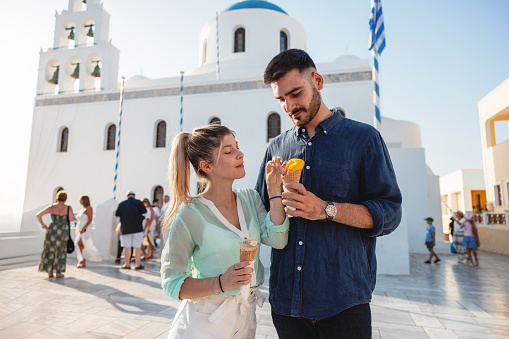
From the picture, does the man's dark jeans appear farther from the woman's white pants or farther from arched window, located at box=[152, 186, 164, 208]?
arched window, located at box=[152, 186, 164, 208]

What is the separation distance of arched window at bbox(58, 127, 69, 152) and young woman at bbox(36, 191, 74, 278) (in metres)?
10.6

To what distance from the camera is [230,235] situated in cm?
154

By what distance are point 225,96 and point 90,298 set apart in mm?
10298

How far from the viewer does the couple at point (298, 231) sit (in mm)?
1345

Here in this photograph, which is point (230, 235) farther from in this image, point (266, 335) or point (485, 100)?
point (485, 100)

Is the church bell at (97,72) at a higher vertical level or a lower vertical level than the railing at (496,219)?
higher

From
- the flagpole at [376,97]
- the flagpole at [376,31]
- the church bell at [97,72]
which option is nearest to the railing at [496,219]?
the flagpole at [376,31]

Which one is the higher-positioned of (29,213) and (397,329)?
(29,213)

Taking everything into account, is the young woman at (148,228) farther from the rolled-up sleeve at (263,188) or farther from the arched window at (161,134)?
the rolled-up sleeve at (263,188)

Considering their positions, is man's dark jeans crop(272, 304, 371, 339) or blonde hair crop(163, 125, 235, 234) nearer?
man's dark jeans crop(272, 304, 371, 339)

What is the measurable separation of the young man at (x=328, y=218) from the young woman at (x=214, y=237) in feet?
0.49

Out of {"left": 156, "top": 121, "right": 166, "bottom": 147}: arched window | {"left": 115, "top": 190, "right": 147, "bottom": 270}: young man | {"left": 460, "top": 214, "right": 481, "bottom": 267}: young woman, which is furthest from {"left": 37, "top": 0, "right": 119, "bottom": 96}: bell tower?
{"left": 460, "top": 214, "right": 481, "bottom": 267}: young woman

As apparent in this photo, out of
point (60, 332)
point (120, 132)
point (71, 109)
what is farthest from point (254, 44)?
point (60, 332)

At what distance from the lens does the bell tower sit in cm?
1494
